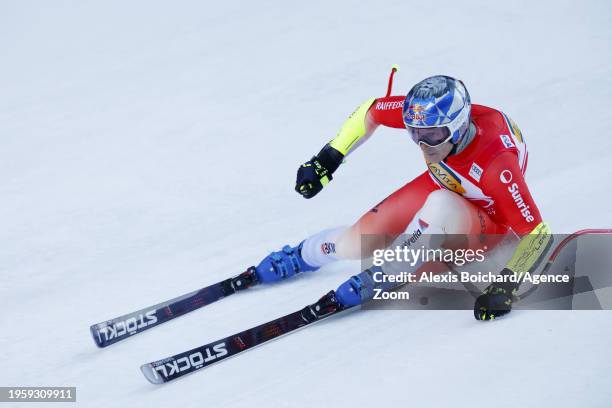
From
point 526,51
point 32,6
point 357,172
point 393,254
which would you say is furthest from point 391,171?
point 32,6

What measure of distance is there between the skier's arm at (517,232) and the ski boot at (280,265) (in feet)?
5.21

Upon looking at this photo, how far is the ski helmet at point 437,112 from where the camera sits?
5.43 metres

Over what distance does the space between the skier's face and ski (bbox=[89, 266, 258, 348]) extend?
1.63 meters

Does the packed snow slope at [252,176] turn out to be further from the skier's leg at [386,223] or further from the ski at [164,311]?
the skier's leg at [386,223]

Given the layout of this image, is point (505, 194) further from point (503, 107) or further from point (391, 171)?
point (503, 107)

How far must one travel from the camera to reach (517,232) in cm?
536

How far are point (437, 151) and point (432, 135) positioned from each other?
139 millimetres

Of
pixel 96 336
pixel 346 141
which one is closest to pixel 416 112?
pixel 346 141

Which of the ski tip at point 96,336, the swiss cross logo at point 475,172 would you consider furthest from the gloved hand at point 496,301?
the ski tip at point 96,336

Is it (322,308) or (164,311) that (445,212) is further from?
(164,311)

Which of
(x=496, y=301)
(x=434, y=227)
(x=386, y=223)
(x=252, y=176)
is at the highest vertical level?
(x=252, y=176)

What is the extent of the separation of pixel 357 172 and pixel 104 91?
338cm

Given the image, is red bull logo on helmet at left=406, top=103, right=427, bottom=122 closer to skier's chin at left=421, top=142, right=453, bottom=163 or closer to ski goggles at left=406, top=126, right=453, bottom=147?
ski goggles at left=406, top=126, right=453, bottom=147

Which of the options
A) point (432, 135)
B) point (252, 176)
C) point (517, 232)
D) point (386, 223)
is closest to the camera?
point (517, 232)
